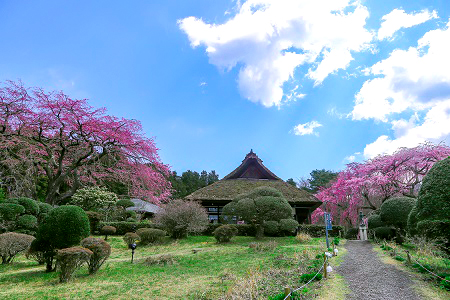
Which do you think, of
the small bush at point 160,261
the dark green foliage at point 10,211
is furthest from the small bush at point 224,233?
the dark green foliage at point 10,211

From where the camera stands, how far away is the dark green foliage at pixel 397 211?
560 inches

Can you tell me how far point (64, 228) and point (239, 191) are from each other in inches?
542

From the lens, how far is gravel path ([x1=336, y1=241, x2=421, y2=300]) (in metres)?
6.06

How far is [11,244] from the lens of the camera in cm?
1048

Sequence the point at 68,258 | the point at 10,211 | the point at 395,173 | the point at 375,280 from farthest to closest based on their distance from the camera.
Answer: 1. the point at 395,173
2. the point at 10,211
3. the point at 68,258
4. the point at 375,280

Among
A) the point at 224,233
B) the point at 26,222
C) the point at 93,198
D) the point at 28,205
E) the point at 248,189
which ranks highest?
the point at 248,189

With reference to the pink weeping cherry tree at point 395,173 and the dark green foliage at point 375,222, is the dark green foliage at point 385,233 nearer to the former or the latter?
the dark green foliage at point 375,222

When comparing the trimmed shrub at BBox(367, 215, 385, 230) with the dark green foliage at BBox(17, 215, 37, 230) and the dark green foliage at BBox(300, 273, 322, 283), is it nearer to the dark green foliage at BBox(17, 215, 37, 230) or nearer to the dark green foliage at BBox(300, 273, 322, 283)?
the dark green foliage at BBox(300, 273, 322, 283)

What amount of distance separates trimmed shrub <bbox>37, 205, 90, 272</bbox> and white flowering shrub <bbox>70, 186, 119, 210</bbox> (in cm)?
1041

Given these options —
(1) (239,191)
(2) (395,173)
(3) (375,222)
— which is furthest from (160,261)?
(2) (395,173)

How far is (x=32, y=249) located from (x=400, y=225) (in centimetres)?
1678

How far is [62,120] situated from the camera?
15.4m

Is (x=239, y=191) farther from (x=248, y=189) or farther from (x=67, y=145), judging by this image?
(x=67, y=145)

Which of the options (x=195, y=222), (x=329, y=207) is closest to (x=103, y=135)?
(x=195, y=222)
